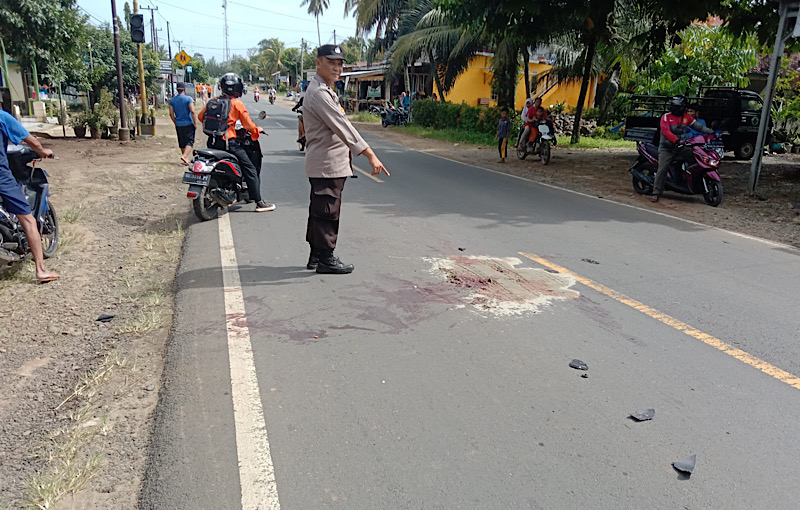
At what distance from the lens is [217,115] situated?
798cm

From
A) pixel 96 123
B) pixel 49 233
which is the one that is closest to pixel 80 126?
pixel 96 123

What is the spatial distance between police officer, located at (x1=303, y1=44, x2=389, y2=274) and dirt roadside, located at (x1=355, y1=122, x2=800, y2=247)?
19.8 feet

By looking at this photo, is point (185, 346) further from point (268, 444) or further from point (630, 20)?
point (630, 20)

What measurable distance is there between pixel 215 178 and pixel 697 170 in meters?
7.81

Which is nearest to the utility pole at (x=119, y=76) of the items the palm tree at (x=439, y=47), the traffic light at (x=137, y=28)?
the traffic light at (x=137, y=28)

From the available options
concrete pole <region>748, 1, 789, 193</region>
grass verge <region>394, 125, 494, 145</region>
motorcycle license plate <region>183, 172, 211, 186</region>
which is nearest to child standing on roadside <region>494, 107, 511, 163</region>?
grass verge <region>394, 125, 494, 145</region>

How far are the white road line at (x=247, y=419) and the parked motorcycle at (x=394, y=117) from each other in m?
27.0

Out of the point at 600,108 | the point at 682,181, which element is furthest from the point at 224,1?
the point at 682,181

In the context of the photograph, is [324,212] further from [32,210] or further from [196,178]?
[32,210]

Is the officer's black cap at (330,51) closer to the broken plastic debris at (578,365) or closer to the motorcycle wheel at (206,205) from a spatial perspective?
the motorcycle wheel at (206,205)

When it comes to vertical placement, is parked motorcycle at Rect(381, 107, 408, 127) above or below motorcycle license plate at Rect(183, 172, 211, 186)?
above

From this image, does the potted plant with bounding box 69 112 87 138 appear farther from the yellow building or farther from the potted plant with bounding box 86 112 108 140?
the yellow building

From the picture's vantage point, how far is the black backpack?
796 cm

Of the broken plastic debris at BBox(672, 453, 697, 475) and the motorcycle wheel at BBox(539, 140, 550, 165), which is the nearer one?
the broken plastic debris at BBox(672, 453, 697, 475)
